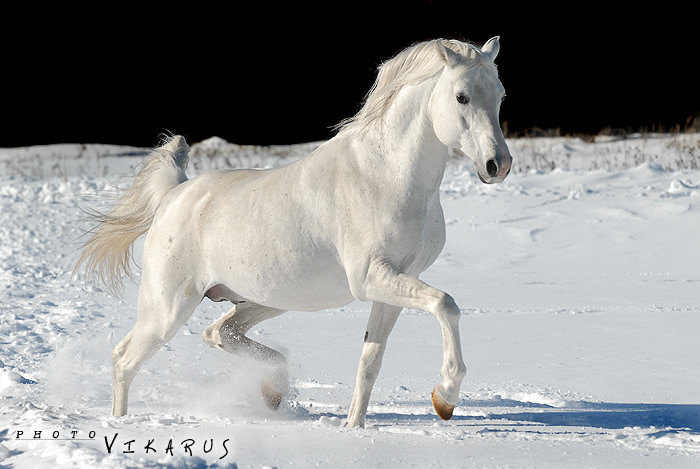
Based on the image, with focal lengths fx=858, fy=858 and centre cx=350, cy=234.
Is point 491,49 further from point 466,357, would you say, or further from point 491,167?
point 466,357

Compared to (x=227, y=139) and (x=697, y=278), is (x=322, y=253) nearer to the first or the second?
(x=697, y=278)

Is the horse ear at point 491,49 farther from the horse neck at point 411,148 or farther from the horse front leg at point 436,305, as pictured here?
the horse front leg at point 436,305

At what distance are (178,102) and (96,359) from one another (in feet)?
32.7

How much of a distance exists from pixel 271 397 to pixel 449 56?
1.87 meters

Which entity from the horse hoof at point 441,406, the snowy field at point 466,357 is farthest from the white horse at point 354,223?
the snowy field at point 466,357

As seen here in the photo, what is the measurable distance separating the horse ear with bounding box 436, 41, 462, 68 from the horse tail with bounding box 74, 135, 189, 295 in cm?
181

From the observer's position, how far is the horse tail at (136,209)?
14.9 ft

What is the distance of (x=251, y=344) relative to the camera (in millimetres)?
4352

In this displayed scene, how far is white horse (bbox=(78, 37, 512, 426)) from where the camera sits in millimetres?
3270

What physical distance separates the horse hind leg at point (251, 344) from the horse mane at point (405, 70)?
1.18 meters

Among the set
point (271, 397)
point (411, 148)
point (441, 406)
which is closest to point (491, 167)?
point (411, 148)

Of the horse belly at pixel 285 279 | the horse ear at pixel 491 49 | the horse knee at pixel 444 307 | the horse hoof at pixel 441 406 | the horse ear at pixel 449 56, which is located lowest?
the horse hoof at pixel 441 406

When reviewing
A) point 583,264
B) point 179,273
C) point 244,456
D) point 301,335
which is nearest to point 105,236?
point 179,273

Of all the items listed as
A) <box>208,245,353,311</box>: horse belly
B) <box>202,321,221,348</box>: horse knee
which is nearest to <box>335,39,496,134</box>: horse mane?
<box>208,245,353,311</box>: horse belly
